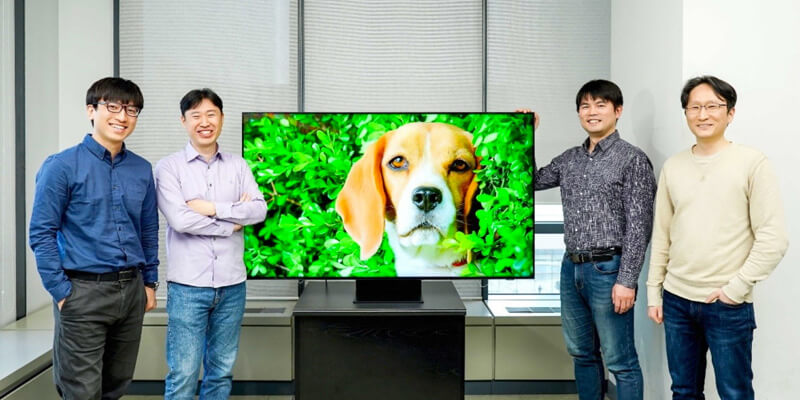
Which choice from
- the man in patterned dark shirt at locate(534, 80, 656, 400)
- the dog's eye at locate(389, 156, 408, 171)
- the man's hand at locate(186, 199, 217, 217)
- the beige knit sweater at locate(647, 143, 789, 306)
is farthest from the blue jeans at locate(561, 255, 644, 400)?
the man's hand at locate(186, 199, 217, 217)

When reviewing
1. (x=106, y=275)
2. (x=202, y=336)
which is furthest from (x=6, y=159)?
(x=202, y=336)

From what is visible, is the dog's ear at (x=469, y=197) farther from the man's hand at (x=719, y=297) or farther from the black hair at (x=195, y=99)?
the black hair at (x=195, y=99)

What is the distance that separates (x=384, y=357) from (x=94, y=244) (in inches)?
54.0

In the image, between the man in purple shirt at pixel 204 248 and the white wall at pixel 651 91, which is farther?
the white wall at pixel 651 91

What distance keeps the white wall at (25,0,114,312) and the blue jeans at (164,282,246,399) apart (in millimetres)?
1734

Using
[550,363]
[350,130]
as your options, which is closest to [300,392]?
[350,130]

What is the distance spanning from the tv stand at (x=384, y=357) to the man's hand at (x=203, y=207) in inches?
25.0

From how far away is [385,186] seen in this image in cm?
290

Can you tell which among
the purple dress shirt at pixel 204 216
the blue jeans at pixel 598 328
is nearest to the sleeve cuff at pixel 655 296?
the blue jeans at pixel 598 328

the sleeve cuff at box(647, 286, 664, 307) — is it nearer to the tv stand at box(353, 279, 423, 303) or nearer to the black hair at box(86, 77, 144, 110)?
the tv stand at box(353, 279, 423, 303)

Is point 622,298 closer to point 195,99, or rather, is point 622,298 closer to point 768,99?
point 768,99

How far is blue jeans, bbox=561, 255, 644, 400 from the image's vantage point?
262cm

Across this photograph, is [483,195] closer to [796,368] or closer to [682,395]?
[682,395]

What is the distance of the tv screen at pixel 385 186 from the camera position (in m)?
2.88
